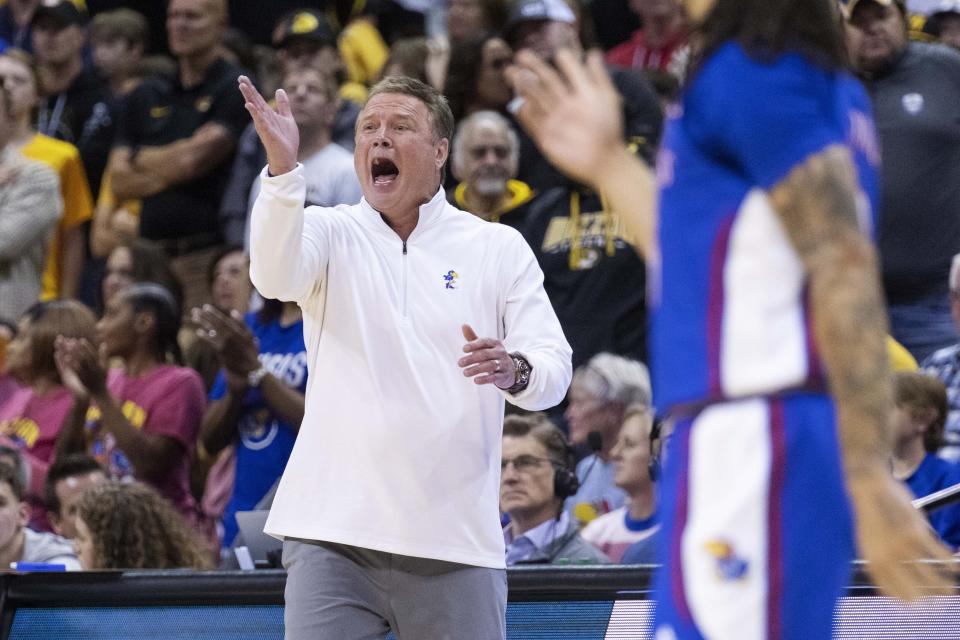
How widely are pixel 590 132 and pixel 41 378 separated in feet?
19.7

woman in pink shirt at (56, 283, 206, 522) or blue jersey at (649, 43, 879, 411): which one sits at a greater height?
blue jersey at (649, 43, 879, 411)

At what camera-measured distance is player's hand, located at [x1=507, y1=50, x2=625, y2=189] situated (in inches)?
111

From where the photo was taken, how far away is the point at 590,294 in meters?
7.91

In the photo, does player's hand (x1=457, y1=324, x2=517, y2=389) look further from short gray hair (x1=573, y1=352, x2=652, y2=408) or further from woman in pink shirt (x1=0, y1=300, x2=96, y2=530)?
woman in pink shirt (x1=0, y1=300, x2=96, y2=530)

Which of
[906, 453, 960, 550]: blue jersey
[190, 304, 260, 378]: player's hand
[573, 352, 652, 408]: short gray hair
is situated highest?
[190, 304, 260, 378]: player's hand

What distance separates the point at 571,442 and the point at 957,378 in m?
1.76

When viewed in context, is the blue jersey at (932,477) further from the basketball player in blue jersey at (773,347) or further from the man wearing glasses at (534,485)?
the basketball player in blue jersey at (773,347)

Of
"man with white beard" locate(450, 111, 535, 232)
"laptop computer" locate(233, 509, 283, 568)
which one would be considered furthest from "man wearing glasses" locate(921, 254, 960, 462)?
"laptop computer" locate(233, 509, 283, 568)

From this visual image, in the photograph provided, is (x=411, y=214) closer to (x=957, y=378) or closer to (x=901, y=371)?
(x=901, y=371)

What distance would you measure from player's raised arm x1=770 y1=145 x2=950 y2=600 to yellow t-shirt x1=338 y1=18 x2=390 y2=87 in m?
8.68

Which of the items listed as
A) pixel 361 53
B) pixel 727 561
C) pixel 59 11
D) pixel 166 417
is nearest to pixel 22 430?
pixel 166 417

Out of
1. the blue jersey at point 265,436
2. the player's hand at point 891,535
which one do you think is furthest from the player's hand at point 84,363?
the player's hand at point 891,535

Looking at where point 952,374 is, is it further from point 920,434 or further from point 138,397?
point 138,397

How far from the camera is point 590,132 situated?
282 centimetres
